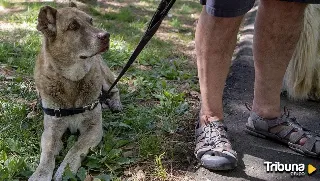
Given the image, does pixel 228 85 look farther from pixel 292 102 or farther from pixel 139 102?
pixel 139 102

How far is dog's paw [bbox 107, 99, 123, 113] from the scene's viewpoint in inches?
134

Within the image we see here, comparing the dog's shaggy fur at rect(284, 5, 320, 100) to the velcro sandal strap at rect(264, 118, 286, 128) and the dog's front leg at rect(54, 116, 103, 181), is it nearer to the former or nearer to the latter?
the velcro sandal strap at rect(264, 118, 286, 128)

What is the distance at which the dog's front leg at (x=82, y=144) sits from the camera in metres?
2.51

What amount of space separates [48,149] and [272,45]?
1.50 metres

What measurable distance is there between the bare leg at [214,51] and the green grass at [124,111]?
42cm

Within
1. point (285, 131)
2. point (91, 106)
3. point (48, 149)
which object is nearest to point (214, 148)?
point (285, 131)

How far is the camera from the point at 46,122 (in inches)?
112

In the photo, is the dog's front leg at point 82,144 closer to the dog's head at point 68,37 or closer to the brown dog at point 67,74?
the brown dog at point 67,74

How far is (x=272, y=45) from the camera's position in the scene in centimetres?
268

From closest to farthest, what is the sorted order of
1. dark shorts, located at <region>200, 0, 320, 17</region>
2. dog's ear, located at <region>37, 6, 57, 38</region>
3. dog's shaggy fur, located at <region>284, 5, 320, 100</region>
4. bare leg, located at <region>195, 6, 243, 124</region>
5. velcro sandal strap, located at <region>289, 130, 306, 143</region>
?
dark shorts, located at <region>200, 0, 320, 17</region> → bare leg, located at <region>195, 6, 243, 124</region> → velcro sandal strap, located at <region>289, 130, 306, 143</region> → dog's ear, located at <region>37, 6, 57, 38</region> → dog's shaggy fur, located at <region>284, 5, 320, 100</region>

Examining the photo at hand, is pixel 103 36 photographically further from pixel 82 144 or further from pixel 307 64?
pixel 307 64

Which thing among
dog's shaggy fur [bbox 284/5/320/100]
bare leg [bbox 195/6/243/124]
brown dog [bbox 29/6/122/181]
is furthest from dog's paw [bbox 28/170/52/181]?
dog's shaggy fur [bbox 284/5/320/100]

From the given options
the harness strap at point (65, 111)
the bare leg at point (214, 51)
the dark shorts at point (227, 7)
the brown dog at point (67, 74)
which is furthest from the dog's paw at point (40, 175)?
the dark shorts at point (227, 7)

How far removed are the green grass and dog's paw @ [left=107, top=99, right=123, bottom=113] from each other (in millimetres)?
52
